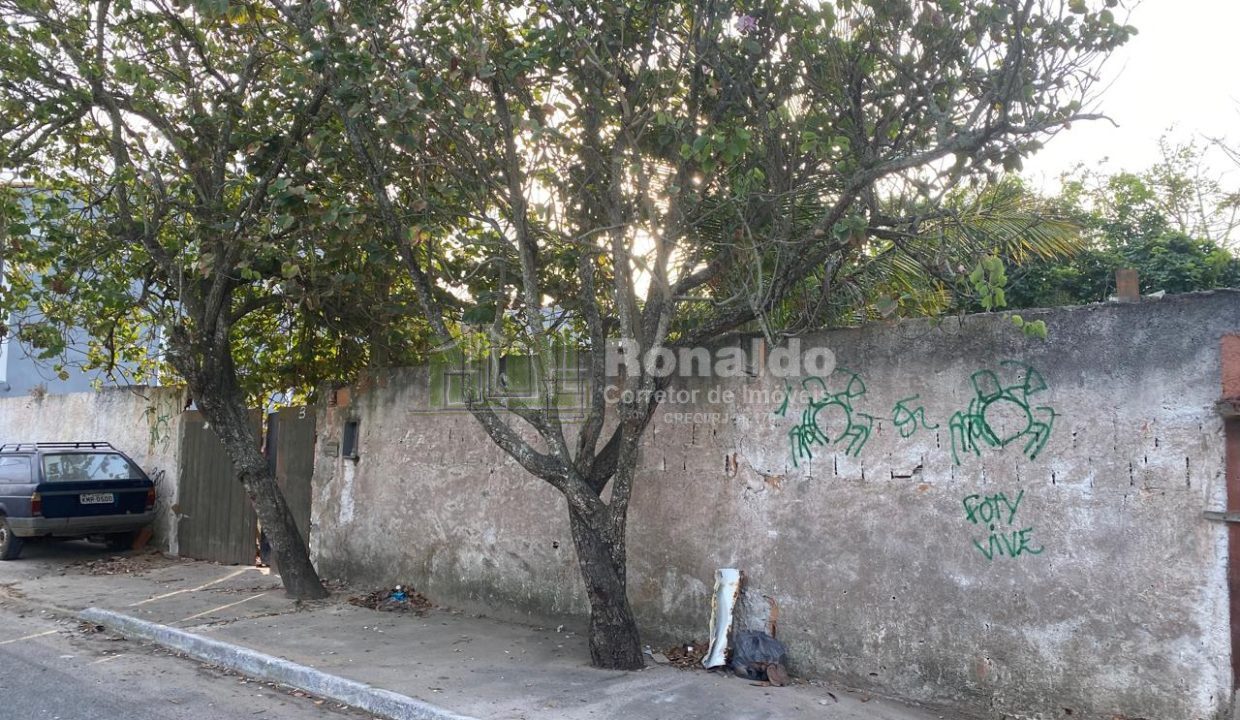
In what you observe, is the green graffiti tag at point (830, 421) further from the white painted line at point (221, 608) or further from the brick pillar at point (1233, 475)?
the white painted line at point (221, 608)

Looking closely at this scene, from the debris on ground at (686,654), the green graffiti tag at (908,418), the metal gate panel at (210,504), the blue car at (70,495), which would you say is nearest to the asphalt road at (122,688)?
the debris on ground at (686,654)

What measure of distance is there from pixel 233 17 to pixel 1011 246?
692 centimetres

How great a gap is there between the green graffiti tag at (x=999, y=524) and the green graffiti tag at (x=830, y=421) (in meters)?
0.83

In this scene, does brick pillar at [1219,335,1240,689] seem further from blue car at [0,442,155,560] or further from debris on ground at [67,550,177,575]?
blue car at [0,442,155,560]

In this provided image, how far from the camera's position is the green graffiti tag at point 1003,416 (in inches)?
214

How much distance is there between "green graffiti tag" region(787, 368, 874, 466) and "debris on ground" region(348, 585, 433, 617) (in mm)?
4070

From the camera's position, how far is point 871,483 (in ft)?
19.8

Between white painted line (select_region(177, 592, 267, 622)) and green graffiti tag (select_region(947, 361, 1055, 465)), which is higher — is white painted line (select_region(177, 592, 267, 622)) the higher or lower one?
the lower one

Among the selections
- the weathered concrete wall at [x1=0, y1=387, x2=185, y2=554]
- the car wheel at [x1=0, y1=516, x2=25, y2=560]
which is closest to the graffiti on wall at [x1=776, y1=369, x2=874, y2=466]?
the weathered concrete wall at [x1=0, y1=387, x2=185, y2=554]

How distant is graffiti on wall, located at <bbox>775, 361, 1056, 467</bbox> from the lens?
5477 mm

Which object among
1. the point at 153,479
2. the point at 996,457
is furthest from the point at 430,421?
the point at 153,479

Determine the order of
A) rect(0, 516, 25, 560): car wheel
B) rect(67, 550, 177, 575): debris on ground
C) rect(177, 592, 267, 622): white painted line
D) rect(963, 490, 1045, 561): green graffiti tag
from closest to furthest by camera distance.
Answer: rect(963, 490, 1045, 561): green graffiti tag → rect(177, 592, 267, 622): white painted line → rect(67, 550, 177, 575): debris on ground → rect(0, 516, 25, 560): car wheel

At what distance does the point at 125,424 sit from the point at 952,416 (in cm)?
1231

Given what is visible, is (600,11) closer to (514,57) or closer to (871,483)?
(514,57)
